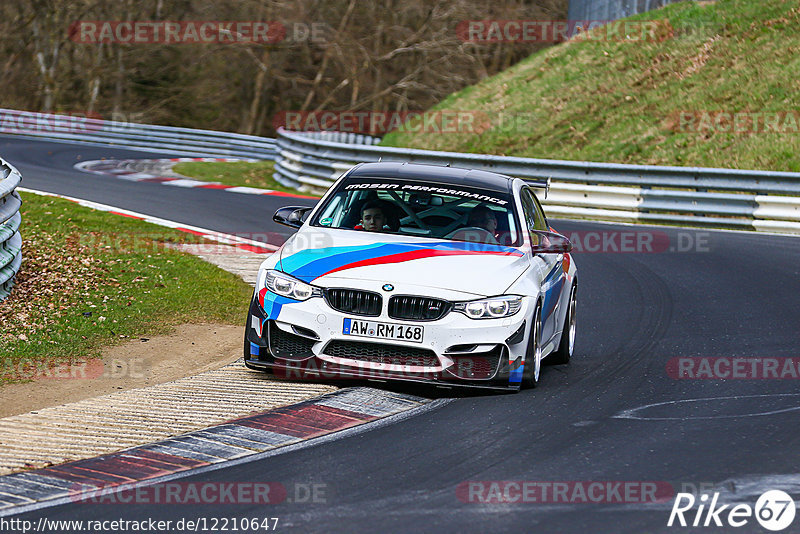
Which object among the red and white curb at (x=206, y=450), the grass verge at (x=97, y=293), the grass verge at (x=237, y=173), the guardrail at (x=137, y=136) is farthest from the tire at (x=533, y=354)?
the guardrail at (x=137, y=136)

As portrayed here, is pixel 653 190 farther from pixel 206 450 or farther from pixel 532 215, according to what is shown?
pixel 206 450

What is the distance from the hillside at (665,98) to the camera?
2559 cm

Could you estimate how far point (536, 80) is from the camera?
109ft

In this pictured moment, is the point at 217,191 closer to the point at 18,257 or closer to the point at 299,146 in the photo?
the point at 299,146

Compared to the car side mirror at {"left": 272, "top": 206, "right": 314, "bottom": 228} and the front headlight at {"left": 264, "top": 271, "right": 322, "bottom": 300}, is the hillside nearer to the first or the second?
the car side mirror at {"left": 272, "top": 206, "right": 314, "bottom": 228}

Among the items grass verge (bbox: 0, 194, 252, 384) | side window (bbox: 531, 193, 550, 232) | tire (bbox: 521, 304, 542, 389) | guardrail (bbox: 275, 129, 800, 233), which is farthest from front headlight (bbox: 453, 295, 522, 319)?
guardrail (bbox: 275, 129, 800, 233)

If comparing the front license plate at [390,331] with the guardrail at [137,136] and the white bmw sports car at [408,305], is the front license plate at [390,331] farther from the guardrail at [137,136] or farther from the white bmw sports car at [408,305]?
the guardrail at [137,136]

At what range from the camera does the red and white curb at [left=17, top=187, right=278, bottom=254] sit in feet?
48.7

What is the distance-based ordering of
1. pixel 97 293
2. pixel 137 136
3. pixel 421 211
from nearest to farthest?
pixel 421 211 → pixel 97 293 → pixel 137 136

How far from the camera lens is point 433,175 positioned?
897cm

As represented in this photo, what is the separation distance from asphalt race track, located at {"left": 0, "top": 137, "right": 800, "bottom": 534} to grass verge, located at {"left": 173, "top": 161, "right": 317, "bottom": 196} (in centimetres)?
1403

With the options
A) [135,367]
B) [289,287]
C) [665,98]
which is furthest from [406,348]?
[665,98]

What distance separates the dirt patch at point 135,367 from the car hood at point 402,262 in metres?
1.41

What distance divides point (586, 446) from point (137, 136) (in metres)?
30.1
